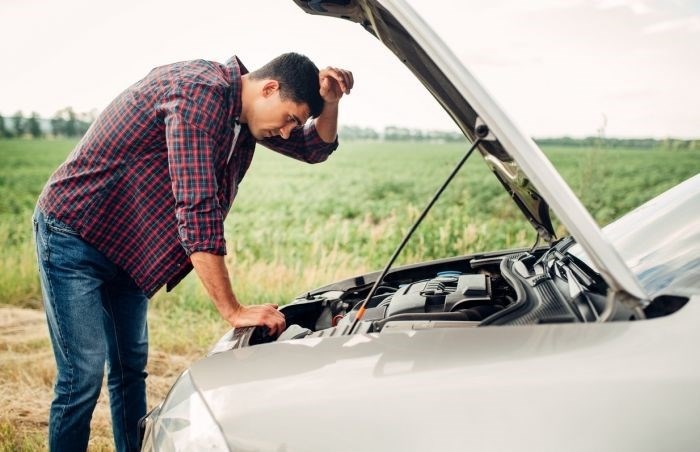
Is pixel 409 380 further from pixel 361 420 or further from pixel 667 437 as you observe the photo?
pixel 667 437

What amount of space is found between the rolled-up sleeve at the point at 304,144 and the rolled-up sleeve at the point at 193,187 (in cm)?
72

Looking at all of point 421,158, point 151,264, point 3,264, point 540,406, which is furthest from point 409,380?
point 421,158

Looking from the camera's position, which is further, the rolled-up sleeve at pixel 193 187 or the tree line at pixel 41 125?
the tree line at pixel 41 125

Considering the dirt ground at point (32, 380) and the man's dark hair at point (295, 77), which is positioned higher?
the man's dark hair at point (295, 77)

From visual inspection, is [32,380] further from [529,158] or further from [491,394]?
[529,158]

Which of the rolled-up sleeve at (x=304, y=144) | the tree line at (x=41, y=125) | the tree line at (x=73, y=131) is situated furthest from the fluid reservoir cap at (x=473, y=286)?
the tree line at (x=41, y=125)

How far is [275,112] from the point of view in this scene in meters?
2.35

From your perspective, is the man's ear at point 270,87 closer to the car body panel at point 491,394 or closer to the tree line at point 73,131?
the car body panel at point 491,394

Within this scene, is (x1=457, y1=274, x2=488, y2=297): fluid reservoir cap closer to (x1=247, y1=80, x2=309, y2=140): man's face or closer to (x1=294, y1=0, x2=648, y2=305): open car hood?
(x1=294, y1=0, x2=648, y2=305): open car hood

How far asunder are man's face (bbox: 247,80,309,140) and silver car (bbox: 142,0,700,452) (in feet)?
1.87

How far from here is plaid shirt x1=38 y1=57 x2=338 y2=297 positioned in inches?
87.7

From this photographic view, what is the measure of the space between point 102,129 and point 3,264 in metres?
5.13

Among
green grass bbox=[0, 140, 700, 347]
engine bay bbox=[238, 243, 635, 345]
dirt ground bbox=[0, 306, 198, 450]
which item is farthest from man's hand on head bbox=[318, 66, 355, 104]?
green grass bbox=[0, 140, 700, 347]

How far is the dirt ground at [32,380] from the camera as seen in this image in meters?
3.50
